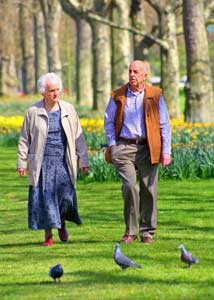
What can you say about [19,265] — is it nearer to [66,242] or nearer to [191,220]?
[66,242]

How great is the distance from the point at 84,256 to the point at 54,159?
1.34m

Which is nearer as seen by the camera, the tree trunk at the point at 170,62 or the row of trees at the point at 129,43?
the row of trees at the point at 129,43

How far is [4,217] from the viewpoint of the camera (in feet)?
47.9

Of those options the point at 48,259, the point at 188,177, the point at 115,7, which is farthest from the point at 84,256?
the point at 115,7

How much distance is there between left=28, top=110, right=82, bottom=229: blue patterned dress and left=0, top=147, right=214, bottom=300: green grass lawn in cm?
28

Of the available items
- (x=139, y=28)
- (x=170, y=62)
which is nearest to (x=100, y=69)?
(x=139, y=28)

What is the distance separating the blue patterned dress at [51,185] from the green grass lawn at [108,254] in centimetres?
28

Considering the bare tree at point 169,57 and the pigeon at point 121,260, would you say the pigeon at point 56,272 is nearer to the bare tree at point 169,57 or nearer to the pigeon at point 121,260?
the pigeon at point 121,260

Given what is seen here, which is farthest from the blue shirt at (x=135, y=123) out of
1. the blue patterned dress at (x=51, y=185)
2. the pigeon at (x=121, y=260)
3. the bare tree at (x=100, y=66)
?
the bare tree at (x=100, y=66)

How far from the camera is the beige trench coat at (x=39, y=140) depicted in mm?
11492

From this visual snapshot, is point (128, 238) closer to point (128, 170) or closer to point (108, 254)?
point (128, 170)

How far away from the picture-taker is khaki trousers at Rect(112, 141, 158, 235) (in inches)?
446

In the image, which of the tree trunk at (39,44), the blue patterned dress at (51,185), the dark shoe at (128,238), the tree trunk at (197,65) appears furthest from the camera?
the tree trunk at (39,44)

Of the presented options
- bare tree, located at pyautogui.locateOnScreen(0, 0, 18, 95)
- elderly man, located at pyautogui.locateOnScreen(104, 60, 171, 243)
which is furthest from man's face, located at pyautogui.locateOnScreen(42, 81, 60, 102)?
bare tree, located at pyautogui.locateOnScreen(0, 0, 18, 95)
